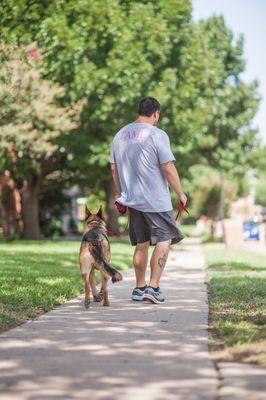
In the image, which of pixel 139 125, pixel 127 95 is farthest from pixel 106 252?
pixel 127 95

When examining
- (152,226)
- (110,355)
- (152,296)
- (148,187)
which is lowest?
(110,355)

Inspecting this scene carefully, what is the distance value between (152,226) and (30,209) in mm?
27912

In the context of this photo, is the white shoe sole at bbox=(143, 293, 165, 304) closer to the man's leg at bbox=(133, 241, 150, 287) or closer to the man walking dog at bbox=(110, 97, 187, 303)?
the man walking dog at bbox=(110, 97, 187, 303)

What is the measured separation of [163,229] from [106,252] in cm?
70

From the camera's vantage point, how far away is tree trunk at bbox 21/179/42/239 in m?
35.6

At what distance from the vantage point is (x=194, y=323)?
21.2ft

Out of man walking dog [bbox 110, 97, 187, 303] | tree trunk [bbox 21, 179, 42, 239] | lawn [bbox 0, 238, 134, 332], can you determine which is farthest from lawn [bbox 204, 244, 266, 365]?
tree trunk [bbox 21, 179, 42, 239]

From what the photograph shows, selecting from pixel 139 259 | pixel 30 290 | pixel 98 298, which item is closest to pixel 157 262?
pixel 139 259

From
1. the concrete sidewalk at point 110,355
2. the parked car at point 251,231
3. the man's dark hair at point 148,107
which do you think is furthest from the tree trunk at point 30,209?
the concrete sidewalk at point 110,355

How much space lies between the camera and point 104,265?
293 inches

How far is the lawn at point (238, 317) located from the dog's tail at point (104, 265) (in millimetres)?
941

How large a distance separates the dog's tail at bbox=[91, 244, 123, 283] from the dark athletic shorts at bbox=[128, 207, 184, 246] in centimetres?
68

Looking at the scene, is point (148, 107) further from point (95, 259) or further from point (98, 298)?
point (98, 298)

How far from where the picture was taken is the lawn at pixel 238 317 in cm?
502
